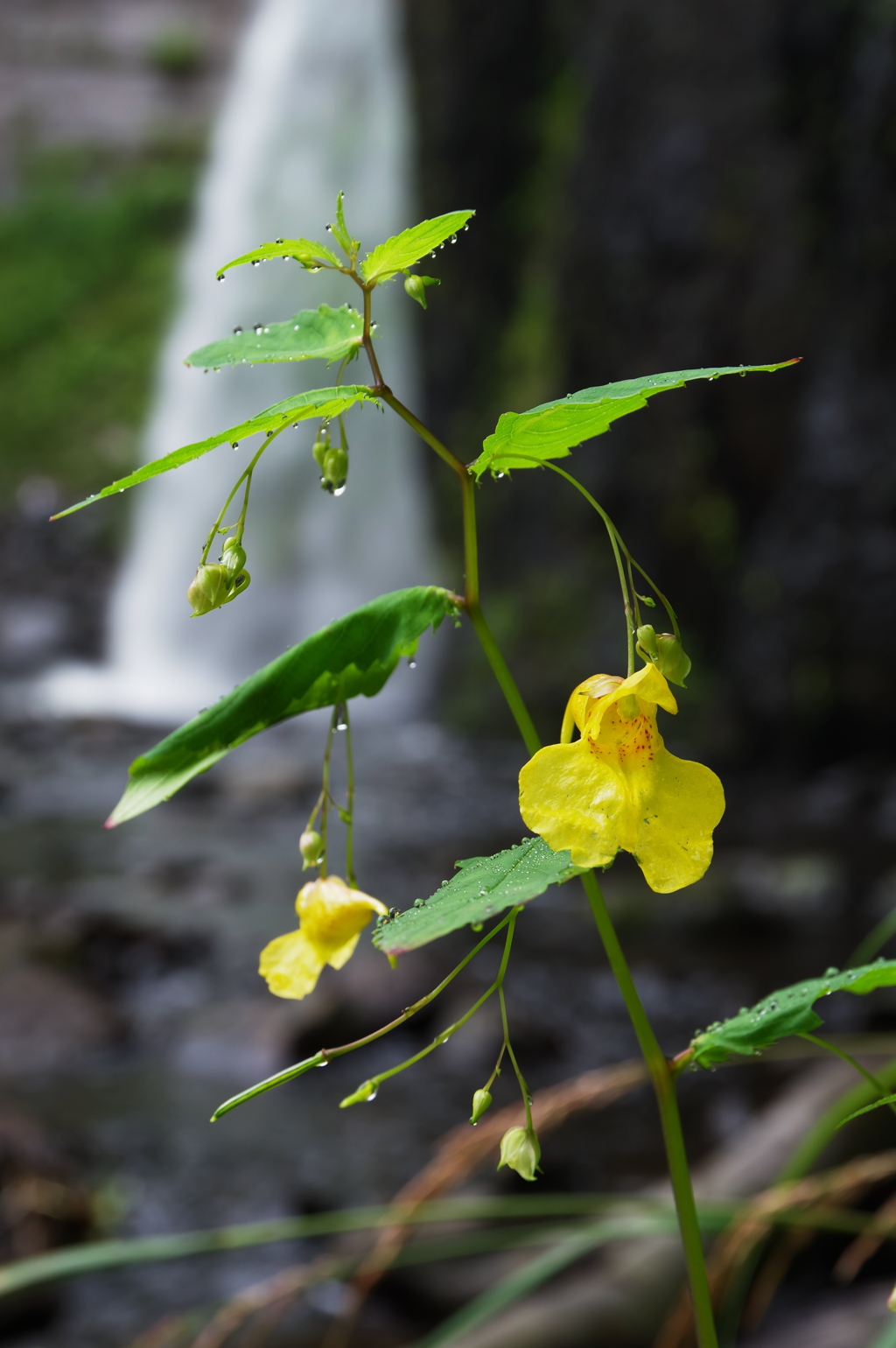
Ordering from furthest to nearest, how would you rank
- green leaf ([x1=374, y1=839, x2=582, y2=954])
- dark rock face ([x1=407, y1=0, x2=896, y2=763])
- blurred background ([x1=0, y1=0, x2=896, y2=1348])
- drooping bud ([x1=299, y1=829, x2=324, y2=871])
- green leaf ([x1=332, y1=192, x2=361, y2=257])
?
1. dark rock face ([x1=407, y1=0, x2=896, y2=763])
2. blurred background ([x1=0, y1=0, x2=896, y2=1348])
3. drooping bud ([x1=299, y1=829, x2=324, y2=871])
4. green leaf ([x1=332, y1=192, x2=361, y2=257])
5. green leaf ([x1=374, y1=839, x2=582, y2=954])

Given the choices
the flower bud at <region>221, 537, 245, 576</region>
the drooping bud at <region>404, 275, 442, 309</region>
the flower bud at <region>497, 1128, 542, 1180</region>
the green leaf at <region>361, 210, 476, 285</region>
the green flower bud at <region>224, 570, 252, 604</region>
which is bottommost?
the flower bud at <region>497, 1128, 542, 1180</region>

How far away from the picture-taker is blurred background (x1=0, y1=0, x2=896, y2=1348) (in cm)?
330

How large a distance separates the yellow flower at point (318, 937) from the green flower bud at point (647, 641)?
0.23 metres

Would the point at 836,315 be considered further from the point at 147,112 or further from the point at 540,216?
the point at 147,112

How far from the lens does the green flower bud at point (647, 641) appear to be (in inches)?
24.7

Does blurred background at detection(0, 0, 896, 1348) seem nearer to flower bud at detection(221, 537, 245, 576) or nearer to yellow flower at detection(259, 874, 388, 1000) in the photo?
yellow flower at detection(259, 874, 388, 1000)

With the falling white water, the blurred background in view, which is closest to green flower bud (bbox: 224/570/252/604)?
the blurred background

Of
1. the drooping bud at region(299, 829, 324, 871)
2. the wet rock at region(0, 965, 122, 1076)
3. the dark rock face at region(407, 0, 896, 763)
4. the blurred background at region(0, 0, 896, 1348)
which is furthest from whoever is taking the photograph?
the dark rock face at region(407, 0, 896, 763)

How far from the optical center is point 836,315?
20.9 ft

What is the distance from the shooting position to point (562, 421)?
61 centimetres

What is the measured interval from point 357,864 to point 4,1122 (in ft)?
8.91

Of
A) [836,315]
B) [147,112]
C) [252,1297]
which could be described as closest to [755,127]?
[836,315]

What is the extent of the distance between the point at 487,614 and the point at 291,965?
8.19 m

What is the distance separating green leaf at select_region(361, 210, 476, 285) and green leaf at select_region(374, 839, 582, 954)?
335 mm
